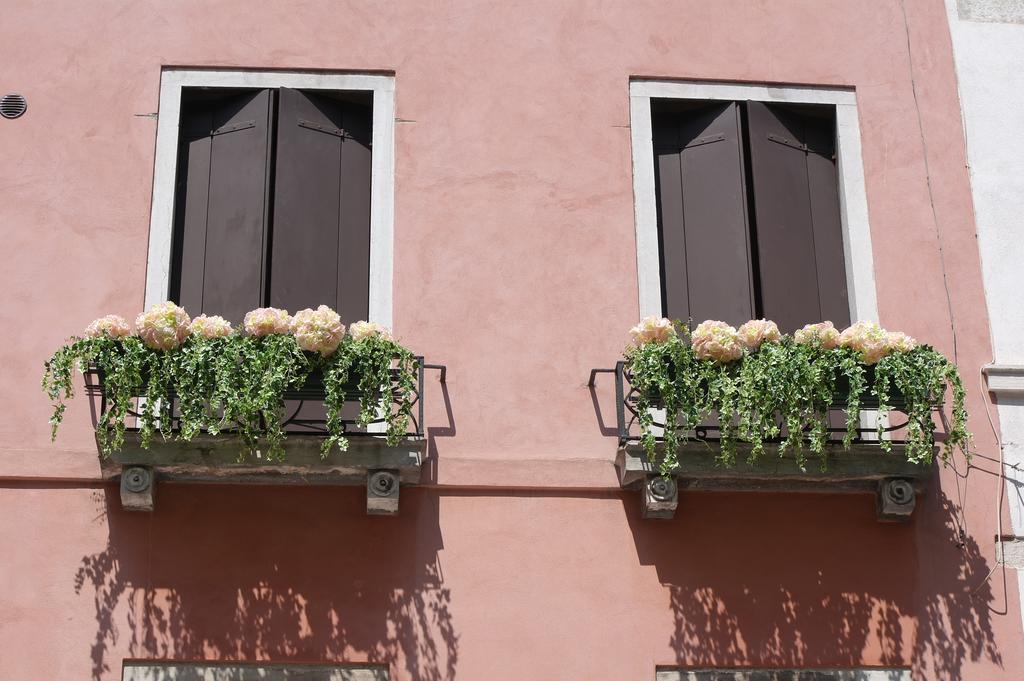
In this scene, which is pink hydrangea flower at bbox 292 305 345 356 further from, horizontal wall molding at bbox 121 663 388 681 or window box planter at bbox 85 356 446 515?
horizontal wall molding at bbox 121 663 388 681

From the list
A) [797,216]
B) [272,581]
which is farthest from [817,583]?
[272,581]

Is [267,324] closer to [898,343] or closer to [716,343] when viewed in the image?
[716,343]

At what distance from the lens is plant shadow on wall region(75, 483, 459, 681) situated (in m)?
7.08

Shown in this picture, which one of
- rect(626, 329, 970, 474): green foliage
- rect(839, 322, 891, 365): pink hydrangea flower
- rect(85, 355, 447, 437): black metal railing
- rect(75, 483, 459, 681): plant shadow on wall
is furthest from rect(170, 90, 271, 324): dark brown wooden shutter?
rect(839, 322, 891, 365): pink hydrangea flower

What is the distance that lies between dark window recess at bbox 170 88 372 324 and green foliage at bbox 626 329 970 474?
1827mm

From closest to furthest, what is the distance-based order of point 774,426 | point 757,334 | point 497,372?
point 774,426
point 757,334
point 497,372

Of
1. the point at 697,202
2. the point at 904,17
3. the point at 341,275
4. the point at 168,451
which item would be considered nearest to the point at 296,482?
the point at 168,451

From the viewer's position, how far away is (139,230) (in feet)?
25.9

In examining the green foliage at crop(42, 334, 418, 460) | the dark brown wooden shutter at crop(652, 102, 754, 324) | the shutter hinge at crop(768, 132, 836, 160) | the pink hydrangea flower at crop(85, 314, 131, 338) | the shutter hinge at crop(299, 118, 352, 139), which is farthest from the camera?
the shutter hinge at crop(768, 132, 836, 160)

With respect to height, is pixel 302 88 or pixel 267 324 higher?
pixel 302 88

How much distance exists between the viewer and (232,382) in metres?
6.89

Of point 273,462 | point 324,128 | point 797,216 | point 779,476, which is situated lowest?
point 779,476

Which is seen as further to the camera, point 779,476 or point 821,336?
point 779,476

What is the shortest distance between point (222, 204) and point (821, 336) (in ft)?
11.0
